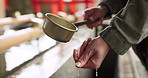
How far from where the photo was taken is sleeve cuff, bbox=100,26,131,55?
2.48 ft

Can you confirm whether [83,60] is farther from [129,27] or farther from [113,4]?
[113,4]

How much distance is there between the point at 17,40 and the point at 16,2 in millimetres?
4327

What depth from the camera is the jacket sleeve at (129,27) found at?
0.75 metres

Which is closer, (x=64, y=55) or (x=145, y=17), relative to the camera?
(x=145, y=17)

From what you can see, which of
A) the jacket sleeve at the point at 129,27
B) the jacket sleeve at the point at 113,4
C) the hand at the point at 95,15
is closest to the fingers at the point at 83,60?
the jacket sleeve at the point at 129,27

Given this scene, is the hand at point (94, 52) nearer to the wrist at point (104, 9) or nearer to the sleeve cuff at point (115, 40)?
the sleeve cuff at point (115, 40)

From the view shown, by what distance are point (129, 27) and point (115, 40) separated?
2.8 inches

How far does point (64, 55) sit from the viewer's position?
1.25m

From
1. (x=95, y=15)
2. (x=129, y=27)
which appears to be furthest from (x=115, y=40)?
(x=95, y=15)

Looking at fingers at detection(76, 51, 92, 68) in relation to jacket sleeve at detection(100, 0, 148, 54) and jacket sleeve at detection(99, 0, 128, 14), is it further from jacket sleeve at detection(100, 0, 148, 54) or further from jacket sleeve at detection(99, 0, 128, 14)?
jacket sleeve at detection(99, 0, 128, 14)

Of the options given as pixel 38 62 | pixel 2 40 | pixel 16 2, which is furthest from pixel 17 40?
pixel 16 2

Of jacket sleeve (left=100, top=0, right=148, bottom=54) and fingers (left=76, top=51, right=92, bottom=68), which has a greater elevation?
jacket sleeve (left=100, top=0, right=148, bottom=54)

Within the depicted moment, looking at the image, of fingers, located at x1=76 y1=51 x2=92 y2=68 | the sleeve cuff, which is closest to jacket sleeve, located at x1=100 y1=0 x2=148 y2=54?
the sleeve cuff

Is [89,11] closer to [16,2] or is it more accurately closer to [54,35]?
[54,35]
